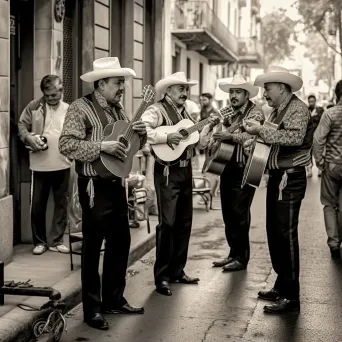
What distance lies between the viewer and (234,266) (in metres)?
8.78

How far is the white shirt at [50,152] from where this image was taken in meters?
9.16

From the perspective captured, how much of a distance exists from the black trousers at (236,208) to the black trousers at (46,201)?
1837 mm

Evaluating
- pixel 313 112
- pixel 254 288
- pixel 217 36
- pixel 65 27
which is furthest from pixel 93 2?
pixel 217 36

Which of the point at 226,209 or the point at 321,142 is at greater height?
the point at 321,142

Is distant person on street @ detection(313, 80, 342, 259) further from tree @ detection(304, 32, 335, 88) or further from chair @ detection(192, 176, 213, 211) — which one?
tree @ detection(304, 32, 335, 88)

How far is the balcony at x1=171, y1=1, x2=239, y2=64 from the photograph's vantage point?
26.6 metres

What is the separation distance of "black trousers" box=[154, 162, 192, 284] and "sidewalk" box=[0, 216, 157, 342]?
82cm

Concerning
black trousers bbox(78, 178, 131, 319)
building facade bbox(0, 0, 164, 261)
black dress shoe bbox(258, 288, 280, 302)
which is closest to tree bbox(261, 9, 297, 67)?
building facade bbox(0, 0, 164, 261)

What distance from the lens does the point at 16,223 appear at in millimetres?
9633

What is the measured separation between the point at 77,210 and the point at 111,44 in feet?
15.3

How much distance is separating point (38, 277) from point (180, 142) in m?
1.85

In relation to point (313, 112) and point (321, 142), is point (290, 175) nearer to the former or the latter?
point (321, 142)

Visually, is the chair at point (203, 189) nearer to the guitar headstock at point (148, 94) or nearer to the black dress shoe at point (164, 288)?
the black dress shoe at point (164, 288)

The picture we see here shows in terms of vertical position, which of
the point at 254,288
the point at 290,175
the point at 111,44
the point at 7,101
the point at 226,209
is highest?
the point at 111,44
